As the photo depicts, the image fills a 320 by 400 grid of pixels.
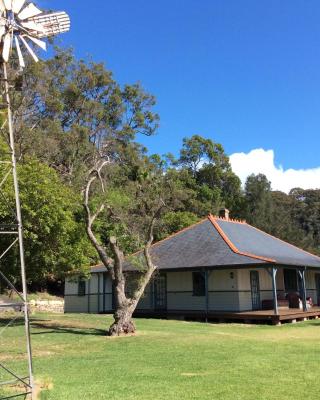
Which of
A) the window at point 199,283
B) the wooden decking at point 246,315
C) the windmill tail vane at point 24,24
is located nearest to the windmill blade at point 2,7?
the windmill tail vane at point 24,24

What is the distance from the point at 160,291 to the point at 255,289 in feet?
17.6

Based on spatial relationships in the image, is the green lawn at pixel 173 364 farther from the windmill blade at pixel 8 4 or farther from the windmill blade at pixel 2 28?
the windmill blade at pixel 8 4

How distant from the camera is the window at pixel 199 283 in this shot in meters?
25.6

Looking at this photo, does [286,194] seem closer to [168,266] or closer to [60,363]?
[168,266]

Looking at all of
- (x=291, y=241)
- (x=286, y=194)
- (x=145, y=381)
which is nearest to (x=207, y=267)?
(x=145, y=381)

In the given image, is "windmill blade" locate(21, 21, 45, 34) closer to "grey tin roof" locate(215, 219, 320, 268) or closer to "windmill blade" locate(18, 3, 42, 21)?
"windmill blade" locate(18, 3, 42, 21)

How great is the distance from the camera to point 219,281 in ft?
82.3

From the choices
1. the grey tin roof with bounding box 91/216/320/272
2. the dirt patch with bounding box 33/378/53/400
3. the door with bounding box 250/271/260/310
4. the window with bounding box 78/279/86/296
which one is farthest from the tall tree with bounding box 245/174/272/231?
the dirt patch with bounding box 33/378/53/400

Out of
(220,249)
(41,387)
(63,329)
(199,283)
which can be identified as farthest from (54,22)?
(199,283)

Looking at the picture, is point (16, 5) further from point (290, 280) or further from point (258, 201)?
point (258, 201)

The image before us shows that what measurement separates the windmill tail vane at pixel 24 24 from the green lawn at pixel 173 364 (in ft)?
19.0

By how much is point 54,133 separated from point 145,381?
114ft

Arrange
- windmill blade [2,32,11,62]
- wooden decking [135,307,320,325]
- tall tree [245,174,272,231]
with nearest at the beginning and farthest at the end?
windmill blade [2,32,11,62], wooden decking [135,307,320,325], tall tree [245,174,272,231]

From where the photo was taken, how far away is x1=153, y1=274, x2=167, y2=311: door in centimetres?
2733
